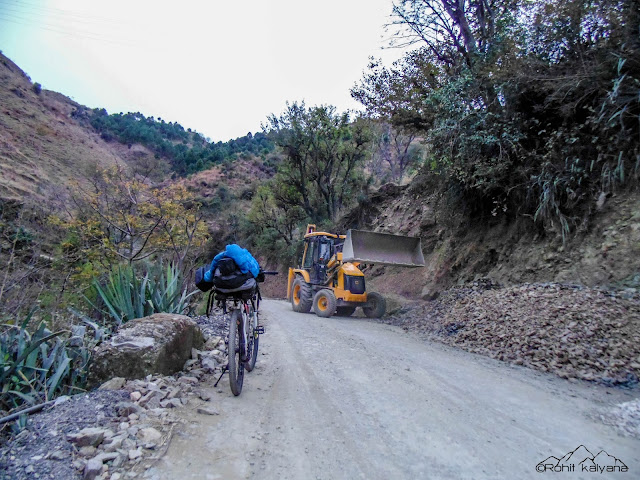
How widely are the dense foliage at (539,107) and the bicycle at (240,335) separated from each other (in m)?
6.77

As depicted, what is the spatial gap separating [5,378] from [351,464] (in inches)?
121

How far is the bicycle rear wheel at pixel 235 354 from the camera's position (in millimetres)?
3658

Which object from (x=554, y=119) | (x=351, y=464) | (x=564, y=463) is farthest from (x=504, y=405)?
(x=554, y=119)

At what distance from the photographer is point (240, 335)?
13.0ft

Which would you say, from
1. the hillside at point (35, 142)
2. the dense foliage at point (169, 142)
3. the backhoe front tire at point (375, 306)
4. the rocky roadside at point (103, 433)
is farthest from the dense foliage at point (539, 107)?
the dense foliage at point (169, 142)

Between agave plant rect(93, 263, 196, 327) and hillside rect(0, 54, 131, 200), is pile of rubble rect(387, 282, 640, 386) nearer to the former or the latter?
agave plant rect(93, 263, 196, 327)

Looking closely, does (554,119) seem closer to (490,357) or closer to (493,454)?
(490,357)

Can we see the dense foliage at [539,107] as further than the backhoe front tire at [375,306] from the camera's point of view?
No

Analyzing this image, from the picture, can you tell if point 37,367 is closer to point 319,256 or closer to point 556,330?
point 556,330

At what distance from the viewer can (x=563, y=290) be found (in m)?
6.62

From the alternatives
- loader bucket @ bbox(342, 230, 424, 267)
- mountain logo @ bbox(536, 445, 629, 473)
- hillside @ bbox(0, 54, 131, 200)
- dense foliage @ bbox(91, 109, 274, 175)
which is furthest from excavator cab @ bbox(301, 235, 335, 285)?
dense foliage @ bbox(91, 109, 274, 175)

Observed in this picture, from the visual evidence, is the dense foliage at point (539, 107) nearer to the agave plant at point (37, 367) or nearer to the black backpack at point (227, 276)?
the black backpack at point (227, 276)

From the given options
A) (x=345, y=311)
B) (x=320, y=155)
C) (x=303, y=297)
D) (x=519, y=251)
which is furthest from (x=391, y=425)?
(x=320, y=155)

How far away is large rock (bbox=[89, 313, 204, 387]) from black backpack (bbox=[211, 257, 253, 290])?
33.7 inches
